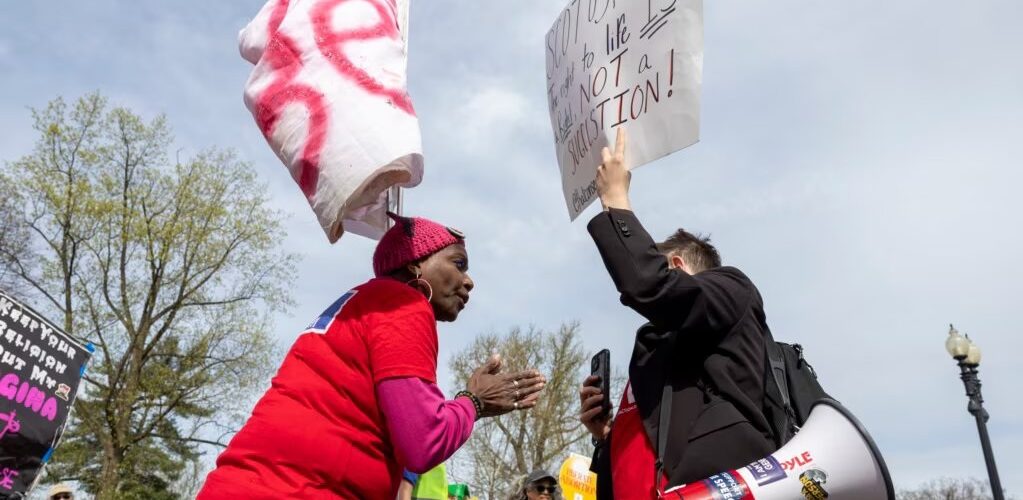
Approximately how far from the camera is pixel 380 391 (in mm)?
1990

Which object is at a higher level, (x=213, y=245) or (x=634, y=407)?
(x=213, y=245)

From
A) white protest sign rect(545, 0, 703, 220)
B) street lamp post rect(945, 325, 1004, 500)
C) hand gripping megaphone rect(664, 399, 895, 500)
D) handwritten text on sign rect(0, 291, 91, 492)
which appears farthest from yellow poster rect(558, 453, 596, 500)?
hand gripping megaphone rect(664, 399, 895, 500)

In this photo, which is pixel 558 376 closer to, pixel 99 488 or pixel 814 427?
pixel 99 488

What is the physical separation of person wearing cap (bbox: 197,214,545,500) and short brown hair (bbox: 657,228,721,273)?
0.87m

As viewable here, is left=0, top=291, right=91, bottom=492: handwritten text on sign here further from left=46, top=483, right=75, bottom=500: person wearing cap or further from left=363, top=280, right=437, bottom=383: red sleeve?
left=363, top=280, right=437, bottom=383: red sleeve

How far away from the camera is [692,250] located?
2725mm

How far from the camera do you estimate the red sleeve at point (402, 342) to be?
2004 mm

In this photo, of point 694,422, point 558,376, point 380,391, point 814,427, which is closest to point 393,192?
point 380,391

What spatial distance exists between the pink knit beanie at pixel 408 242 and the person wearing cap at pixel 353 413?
0.51 feet

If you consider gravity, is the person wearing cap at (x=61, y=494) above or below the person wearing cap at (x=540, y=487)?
below

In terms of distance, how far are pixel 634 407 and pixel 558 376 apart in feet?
91.5

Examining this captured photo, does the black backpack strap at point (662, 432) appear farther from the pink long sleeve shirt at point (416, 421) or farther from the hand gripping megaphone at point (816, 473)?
the pink long sleeve shirt at point (416, 421)

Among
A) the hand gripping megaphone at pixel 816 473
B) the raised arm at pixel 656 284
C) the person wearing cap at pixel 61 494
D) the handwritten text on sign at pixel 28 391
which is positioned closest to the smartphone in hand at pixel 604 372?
the raised arm at pixel 656 284

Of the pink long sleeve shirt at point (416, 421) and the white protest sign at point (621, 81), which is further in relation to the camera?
the white protest sign at point (621, 81)
